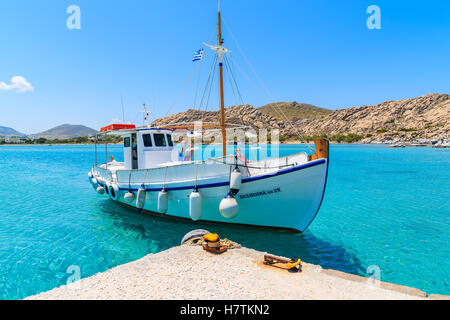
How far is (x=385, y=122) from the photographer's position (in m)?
144

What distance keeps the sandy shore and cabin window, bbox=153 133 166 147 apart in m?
8.13

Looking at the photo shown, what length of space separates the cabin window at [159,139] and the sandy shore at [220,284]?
26.7 feet

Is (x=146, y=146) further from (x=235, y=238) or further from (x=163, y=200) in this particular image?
(x=235, y=238)

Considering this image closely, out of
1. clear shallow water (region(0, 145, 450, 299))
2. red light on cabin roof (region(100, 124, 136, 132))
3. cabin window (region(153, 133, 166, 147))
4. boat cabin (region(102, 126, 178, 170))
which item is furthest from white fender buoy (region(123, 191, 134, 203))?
red light on cabin roof (region(100, 124, 136, 132))

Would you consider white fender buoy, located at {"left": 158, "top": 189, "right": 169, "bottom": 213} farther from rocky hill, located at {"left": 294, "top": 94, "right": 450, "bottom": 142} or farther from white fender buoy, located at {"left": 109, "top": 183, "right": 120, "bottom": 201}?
rocky hill, located at {"left": 294, "top": 94, "right": 450, "bottom": 142}

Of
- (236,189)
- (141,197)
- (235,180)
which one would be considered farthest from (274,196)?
(141,197)

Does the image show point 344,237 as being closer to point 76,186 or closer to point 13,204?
point 13,204

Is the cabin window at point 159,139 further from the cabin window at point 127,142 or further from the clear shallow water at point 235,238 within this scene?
the clear shallow water at point 235,238

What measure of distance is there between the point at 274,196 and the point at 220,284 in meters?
4.40

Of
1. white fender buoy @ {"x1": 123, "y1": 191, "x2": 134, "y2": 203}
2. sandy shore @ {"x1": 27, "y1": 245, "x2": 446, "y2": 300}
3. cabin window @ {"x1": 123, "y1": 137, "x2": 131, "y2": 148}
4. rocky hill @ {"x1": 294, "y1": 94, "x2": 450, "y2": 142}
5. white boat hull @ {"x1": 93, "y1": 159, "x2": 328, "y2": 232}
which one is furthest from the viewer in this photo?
rocky hill @ {"x1": 294, "y1": 94, "x2": 450, "y2": 142}

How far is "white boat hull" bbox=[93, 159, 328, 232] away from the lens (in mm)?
8328

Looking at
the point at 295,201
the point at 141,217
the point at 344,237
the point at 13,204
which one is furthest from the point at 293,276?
the point at 13,204
